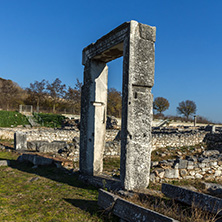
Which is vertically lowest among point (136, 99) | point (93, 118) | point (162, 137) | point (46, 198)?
point (46, 198)

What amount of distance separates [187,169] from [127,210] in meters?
4.87

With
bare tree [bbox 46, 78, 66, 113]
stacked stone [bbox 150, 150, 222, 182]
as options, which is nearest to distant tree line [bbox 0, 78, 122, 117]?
bare tree [bbox 46, 78, 66, 113]

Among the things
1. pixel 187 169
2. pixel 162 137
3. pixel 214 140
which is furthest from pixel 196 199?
pixel 214 140

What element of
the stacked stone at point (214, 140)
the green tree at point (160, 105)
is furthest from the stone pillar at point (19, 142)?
the green tree at point (160, 105)

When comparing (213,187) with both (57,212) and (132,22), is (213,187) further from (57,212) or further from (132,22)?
(132,22)

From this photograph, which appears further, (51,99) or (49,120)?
(51,99)

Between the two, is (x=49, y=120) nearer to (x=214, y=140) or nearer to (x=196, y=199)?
(x=214, y=140)

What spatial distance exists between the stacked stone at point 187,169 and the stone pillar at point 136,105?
2.19 m

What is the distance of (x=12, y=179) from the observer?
643 centimetres

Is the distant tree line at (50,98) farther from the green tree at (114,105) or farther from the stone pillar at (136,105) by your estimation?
the stone pillar at (136,105)

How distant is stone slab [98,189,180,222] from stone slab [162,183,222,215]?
0.87 metres

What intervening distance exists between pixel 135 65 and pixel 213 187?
12.7ft

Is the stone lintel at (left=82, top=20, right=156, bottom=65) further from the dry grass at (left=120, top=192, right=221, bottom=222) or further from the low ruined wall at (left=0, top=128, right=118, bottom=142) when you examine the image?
the low ruined wall at (left=0, top=128, right=118, bottom=142)

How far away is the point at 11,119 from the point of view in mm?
27812
